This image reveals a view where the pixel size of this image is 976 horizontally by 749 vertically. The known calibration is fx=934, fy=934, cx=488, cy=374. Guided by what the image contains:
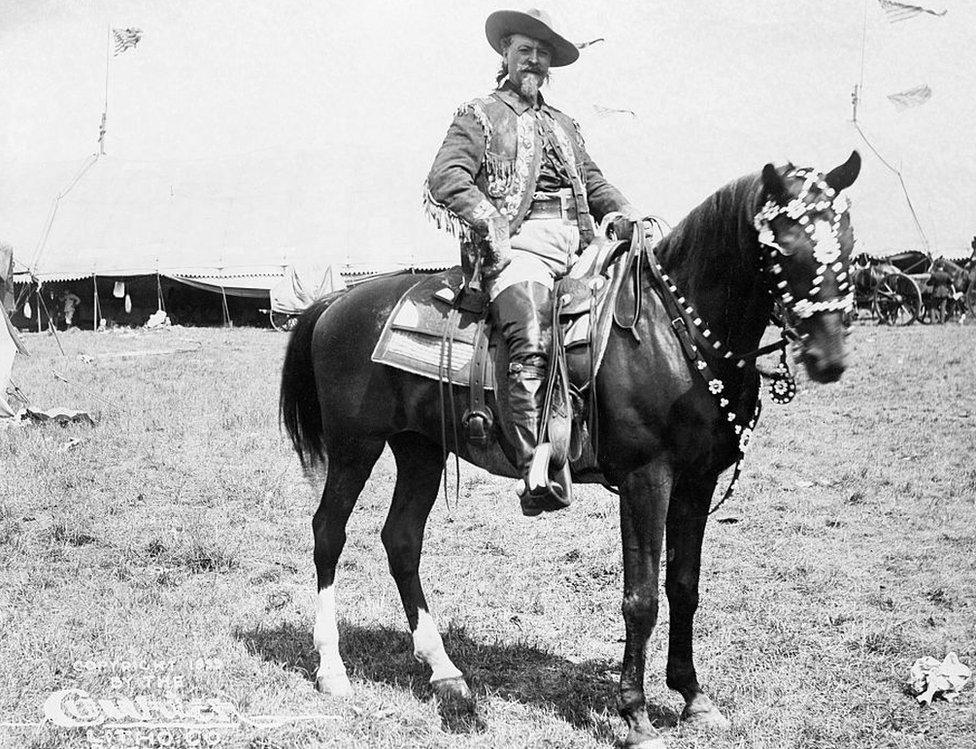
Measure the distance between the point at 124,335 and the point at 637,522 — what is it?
2397 centimetres

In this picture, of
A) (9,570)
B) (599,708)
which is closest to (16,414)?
(9,570)

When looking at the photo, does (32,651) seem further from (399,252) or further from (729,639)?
(399,252)

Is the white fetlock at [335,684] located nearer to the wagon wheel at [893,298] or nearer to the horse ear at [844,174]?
the horse ear at [844,174]

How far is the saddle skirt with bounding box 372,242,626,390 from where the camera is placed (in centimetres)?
432

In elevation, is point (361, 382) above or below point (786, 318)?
below

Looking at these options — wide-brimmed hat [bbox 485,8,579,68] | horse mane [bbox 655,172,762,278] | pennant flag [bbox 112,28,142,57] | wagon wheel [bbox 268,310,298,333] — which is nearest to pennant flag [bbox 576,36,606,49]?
wide-brimmed hat [bbox 485,8,579,68]

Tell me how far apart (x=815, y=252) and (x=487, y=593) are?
126 inches

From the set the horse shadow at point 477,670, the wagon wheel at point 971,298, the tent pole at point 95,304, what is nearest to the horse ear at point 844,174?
the horse shadow at point 477,670

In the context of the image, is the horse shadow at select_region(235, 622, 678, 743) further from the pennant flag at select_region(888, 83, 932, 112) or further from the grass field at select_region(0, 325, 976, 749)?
the pennant flag at select_region(888, 83, 932, 112)

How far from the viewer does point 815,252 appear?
3.74 m

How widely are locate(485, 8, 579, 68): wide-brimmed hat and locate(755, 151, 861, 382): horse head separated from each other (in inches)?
56.5

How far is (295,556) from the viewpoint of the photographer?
6.72m

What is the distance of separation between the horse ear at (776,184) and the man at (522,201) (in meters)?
0.86

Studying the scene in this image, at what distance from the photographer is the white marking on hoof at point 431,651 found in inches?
186
